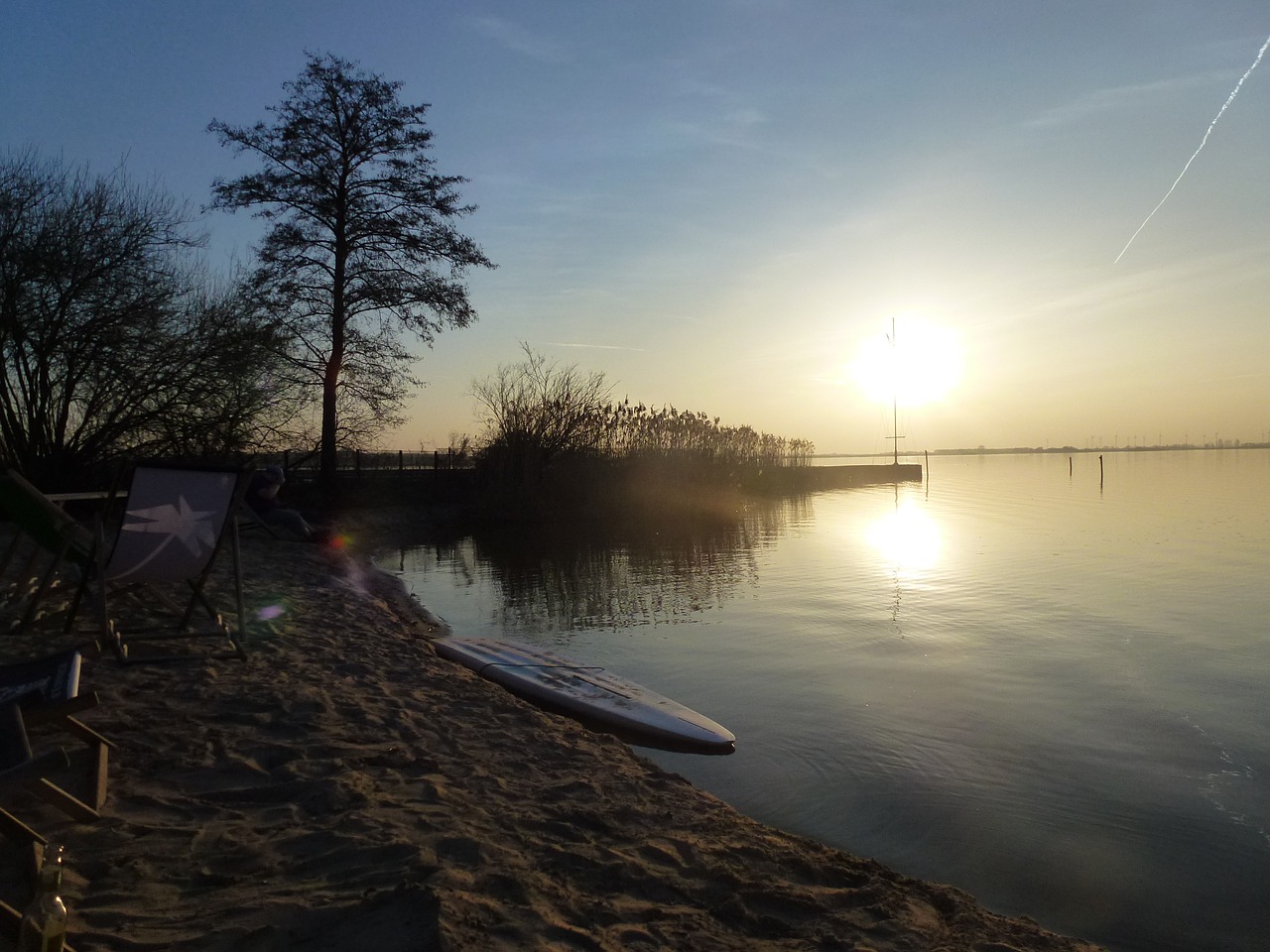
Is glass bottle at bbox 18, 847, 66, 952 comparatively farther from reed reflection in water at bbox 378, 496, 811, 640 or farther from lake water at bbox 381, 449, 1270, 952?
reed reflection in water at bbox 378, 496, 811, 640

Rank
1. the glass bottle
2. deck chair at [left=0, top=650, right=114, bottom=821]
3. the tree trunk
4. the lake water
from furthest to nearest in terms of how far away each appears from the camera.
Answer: the tree trunk, the lake water, deck chair at [left=0, top=650, right=114, bottom=821], the glass bottle

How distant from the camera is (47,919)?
1.83 m

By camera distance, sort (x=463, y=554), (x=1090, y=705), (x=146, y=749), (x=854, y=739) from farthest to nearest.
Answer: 1. (x=463, y=554)
2. (x=1090, y=705)
3. (x=854, y=739)
4. (x=146, y=749)

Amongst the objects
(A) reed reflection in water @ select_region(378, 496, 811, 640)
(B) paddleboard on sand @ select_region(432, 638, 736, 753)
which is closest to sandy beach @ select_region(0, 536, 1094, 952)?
(B) paddleboard on sand @ select_region(432, 638, 736, 753)

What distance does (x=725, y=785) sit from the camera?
512 cm

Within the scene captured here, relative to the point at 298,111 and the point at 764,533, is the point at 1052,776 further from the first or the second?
the point at 298,111

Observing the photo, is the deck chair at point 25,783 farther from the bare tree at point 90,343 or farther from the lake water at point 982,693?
the bare tree at point 90,343

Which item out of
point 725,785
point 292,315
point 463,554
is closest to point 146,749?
point 725,785

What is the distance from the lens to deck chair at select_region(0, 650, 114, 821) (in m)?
2.67

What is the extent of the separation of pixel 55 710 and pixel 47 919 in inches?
49.7

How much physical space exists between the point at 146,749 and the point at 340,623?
3.73 metres

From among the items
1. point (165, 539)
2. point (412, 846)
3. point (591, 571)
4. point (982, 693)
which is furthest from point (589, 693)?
point (591, 571)

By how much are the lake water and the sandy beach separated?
3.05 ft

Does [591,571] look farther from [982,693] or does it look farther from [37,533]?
[37,533]
